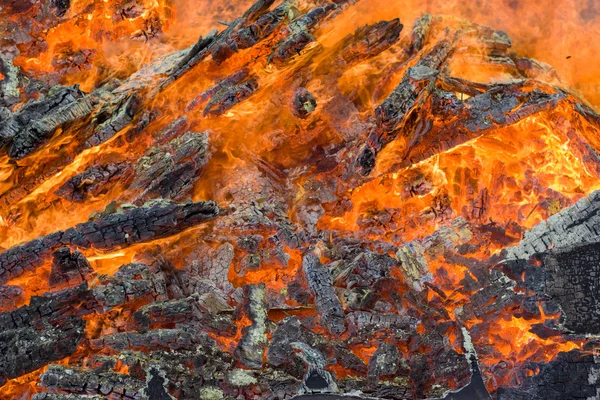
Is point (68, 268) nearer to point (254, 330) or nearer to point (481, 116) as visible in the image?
point (254, 330)

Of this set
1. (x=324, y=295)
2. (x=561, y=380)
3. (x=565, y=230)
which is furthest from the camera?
(x=324, y=295)

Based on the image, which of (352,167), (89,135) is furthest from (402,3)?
(89,135)

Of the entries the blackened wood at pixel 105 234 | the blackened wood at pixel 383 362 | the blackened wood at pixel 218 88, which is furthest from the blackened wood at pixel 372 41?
the blackened wood at pixel 383 362

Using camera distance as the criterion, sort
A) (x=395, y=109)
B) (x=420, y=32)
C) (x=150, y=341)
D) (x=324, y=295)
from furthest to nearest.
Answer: (x=420, y=32)
(x=395, y=109)
(x=324, y=295)
(x=150, y=341)

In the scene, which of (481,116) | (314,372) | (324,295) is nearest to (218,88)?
(324,295)

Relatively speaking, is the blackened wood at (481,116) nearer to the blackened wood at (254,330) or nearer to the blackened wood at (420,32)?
the blackened wood at (420,32)

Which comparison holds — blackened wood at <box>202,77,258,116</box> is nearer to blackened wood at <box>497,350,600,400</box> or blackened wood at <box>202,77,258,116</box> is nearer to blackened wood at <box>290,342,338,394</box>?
blackened wood at <box>290,342,338,394</box>

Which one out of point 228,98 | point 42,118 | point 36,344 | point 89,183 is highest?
point 42,118

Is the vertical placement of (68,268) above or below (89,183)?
below
